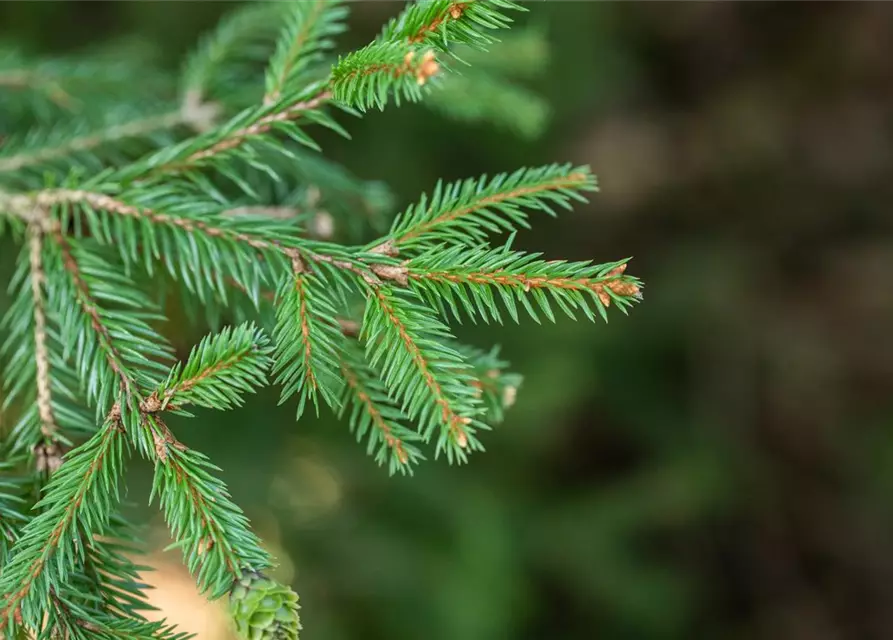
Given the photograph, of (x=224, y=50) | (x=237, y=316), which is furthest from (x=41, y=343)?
(x=224, y=50)

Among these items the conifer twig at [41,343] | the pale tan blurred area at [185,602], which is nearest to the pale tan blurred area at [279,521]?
the pale tan blurred area at [185,602]

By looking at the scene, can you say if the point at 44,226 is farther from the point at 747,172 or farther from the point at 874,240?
the point at 874,240

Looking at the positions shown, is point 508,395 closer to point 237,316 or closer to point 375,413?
point 375,413

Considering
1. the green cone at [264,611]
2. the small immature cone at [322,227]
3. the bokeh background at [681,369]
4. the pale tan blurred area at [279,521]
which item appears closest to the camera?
the green cone at [264,611]

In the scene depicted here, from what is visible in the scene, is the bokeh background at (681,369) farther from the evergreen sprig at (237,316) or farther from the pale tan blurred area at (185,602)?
the evergreen sprig at (237,316)

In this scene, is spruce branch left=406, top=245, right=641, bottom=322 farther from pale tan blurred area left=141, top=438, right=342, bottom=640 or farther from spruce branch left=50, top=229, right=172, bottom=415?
pale tan blurred area left=141, top=438, right=342, bottom=640

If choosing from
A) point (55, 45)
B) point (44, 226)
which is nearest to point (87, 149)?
point (44, 226)
